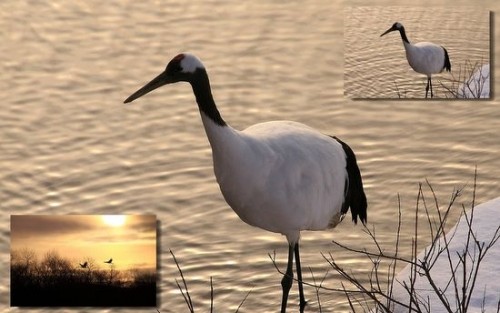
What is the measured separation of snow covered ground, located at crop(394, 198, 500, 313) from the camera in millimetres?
2693

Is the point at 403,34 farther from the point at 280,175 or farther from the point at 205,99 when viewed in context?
the point at 205,99

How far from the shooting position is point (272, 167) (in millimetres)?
2596

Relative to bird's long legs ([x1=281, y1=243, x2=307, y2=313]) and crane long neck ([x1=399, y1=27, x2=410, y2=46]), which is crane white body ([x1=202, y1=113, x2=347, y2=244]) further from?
crane long neck ([x1=399, y1=27, x2=410, y2=46])

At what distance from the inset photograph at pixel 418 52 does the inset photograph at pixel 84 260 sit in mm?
1000

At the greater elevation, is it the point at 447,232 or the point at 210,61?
the point at 210,61

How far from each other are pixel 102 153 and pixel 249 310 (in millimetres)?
830

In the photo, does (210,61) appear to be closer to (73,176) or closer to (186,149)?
(186,149)

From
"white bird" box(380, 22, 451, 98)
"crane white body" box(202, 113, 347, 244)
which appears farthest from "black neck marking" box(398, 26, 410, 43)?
"crane white body" box(202, 113, 347, 244)

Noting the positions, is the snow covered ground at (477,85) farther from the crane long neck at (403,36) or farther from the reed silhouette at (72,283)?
the reed silhouette at (72,283)

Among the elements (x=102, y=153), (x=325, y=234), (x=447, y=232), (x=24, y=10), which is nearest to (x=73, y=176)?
(x=102, y=153)

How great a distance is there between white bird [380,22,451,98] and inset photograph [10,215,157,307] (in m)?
1.17

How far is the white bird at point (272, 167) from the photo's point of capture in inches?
99.0

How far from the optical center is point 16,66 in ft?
10.7

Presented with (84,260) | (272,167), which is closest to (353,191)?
(272,167)
